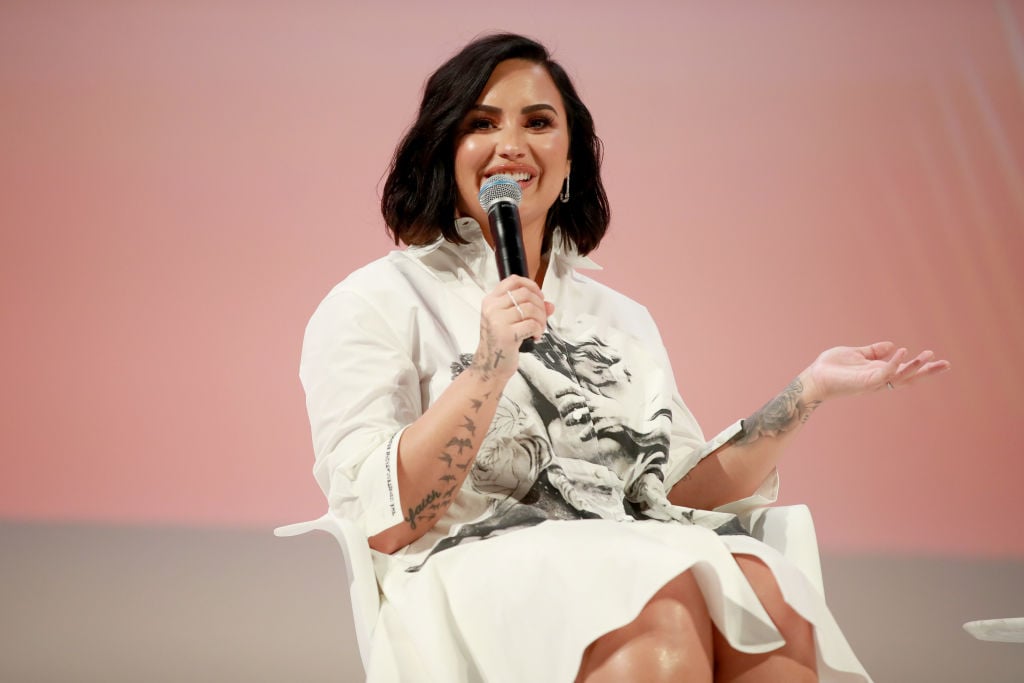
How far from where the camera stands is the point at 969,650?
2752 mm

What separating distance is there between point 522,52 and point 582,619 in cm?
98

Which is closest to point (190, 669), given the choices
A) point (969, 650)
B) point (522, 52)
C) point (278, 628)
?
point (278, 628)

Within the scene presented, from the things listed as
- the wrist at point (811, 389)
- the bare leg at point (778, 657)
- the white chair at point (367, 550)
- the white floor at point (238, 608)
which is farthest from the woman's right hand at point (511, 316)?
the white floor at point (238, 608)

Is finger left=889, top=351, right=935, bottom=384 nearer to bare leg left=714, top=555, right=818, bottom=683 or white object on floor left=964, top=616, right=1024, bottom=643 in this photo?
bare leg left=714, top=555, right=818, bottom=683

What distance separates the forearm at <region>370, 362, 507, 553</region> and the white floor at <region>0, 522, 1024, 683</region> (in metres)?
1.02

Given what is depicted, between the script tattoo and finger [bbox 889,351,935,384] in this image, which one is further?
finger [bbox 889,351,935,384]

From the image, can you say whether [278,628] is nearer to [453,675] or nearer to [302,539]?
[302,539]

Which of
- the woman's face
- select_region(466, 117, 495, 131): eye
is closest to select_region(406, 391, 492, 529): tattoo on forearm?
the woman's face

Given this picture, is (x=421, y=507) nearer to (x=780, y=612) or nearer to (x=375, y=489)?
(x=375, y=489)

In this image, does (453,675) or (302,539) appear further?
(302,539)

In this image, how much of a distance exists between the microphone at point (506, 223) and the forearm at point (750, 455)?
17.5 inches

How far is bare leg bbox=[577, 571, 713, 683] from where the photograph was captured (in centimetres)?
118

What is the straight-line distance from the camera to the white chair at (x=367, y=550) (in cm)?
143

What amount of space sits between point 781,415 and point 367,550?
67cm
